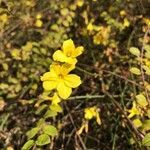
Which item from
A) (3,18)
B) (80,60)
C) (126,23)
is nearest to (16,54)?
(3,18)

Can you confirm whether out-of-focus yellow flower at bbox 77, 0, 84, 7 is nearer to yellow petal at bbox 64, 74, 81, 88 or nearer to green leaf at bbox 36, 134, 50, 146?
yellow petal at bbox 64, 74, 81, 88

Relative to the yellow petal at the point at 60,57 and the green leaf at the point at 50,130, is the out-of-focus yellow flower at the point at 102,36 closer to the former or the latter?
the yellow petal at the point at 60,57

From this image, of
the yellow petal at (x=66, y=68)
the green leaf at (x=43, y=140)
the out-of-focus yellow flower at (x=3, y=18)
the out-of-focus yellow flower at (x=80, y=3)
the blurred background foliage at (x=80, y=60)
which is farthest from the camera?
the out-of-focus yellow flower at (x=80, y=3)

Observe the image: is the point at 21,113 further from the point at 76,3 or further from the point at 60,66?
the point at 60,66

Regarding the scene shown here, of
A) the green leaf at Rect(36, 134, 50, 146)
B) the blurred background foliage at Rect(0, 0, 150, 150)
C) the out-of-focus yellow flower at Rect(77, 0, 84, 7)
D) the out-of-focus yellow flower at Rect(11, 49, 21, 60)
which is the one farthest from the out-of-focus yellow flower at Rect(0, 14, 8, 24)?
the green leaf at Rect(36, 134, 50, 146)

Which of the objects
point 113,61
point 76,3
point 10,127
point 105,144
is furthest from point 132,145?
point 76,3

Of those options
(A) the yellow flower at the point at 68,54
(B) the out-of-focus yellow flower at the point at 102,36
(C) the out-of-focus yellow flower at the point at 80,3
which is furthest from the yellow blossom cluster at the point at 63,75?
(C) the out-of-focus yellow flower at the point at 80,3

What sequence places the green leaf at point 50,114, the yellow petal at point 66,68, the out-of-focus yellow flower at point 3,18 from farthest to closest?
the out-of-focus yellow flower at point 3,18
the green leaf at point 50,114
the yellow petal at point 66,68
